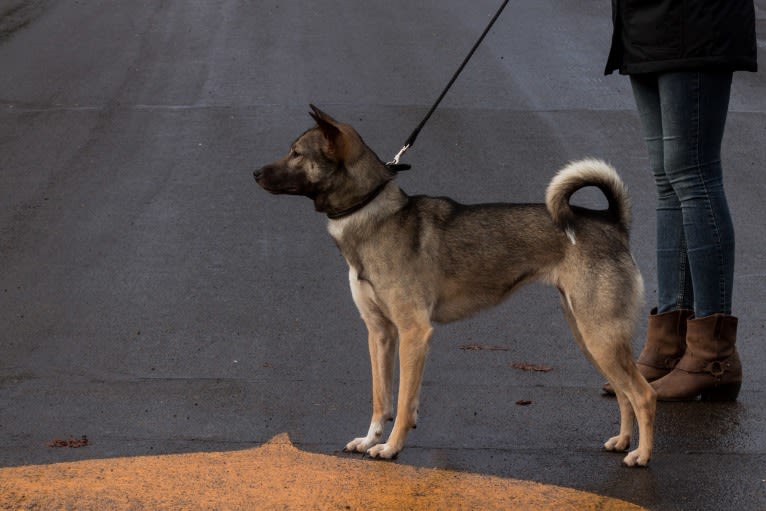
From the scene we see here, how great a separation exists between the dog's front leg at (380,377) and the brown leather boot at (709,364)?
1.37 m

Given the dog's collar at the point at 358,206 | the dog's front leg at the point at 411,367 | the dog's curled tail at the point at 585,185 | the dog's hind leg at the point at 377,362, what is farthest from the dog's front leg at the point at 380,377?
the dog's curled tail at the point at 585,185

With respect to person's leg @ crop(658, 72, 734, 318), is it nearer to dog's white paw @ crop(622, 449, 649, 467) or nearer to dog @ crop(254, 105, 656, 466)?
dog @ crop(254, 105, 656, 466)

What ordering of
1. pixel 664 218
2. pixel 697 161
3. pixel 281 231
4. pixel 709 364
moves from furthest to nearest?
1. pixel 281 231
2. pixel 664 218
3. pixel 709 364
4. pixel 697 161

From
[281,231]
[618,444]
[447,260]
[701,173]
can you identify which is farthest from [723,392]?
[281,231]

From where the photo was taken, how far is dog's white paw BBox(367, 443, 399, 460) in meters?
5.20

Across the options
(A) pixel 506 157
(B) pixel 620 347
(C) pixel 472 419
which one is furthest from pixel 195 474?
(A) pixel 506 157

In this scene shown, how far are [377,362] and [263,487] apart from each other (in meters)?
1.01

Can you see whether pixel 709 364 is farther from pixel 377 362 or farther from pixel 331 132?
pixel 331 132

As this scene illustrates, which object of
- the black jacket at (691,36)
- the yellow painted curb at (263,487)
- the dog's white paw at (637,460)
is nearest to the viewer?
the yellow painted curb at (263,487)

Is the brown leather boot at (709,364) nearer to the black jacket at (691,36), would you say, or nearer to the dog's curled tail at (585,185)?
the dog's curled tail at (585,185)

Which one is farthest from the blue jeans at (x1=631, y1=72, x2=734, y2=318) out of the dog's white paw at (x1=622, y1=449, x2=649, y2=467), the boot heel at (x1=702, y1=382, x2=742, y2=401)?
the dog's white paw at (x1=622, y1=449, x2=649, y2=467)

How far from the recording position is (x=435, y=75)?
39.6 feet

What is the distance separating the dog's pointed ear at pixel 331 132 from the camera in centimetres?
525

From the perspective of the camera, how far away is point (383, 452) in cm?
521
